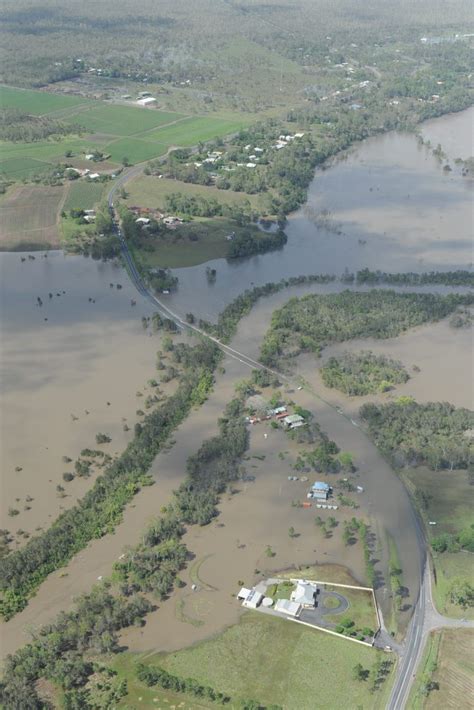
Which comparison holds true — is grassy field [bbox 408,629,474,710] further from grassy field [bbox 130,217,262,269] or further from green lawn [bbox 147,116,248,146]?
green lawn [bbox 147,116,248,146]

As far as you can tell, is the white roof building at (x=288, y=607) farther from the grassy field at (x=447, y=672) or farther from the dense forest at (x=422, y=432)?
the dense forest at (x=422, y=432)

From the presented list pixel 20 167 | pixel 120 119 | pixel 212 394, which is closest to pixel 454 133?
pixel 120 119

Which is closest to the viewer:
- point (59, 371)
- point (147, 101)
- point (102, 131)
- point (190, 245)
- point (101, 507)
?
point (101, 507)

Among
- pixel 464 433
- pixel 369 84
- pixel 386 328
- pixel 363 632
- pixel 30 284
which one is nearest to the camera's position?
pixel 363 632

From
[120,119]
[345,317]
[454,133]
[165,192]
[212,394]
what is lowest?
[212,394]

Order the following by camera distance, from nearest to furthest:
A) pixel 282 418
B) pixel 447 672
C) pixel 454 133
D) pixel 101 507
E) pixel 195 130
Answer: pixel 447 672 → pixel 101 507 → pixel 282 418 → pixel 195 130 → pixel 454 133

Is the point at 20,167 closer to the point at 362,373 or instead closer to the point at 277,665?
the point at 362,373

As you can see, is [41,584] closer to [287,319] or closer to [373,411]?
[373,411]

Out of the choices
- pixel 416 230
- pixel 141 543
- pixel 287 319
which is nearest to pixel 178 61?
pixel 416 230
